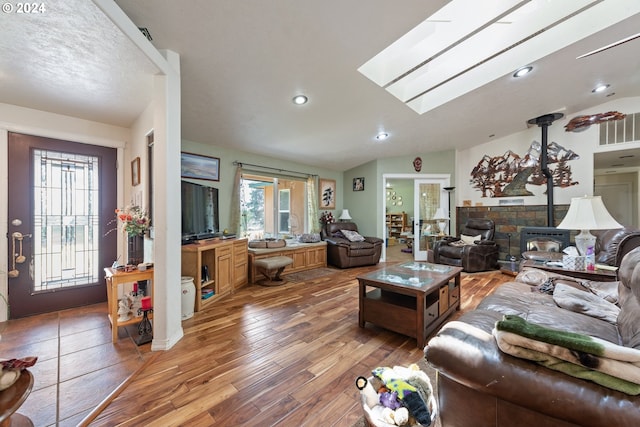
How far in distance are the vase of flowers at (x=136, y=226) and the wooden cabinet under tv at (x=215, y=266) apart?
420 millimetres

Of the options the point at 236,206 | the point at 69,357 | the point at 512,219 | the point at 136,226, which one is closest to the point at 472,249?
the point at 512,219

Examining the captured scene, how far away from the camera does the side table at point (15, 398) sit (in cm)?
84

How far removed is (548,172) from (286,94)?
16.4 feet

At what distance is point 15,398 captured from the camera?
883mm

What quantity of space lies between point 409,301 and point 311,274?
2.32 m

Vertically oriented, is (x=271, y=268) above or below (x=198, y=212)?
below

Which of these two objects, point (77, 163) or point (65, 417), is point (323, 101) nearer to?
point (77, 163)

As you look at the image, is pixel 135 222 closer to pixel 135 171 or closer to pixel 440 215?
pixel 135 171

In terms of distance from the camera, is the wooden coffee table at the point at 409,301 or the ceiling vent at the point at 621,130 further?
the ceiling vent at the point at 621,130

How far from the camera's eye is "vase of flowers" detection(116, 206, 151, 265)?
218 cm

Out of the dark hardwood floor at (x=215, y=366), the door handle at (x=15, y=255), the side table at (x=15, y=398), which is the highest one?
the door handle at (x=15, y=255)

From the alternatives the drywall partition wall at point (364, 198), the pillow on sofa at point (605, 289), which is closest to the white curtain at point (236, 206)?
the drywall partition wall at point (364, 198)

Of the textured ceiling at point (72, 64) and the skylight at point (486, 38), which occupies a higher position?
the skylight at point (486, 38)

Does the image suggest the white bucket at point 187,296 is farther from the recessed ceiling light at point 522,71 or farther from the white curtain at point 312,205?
the recessed ceiling light at point 522,71
